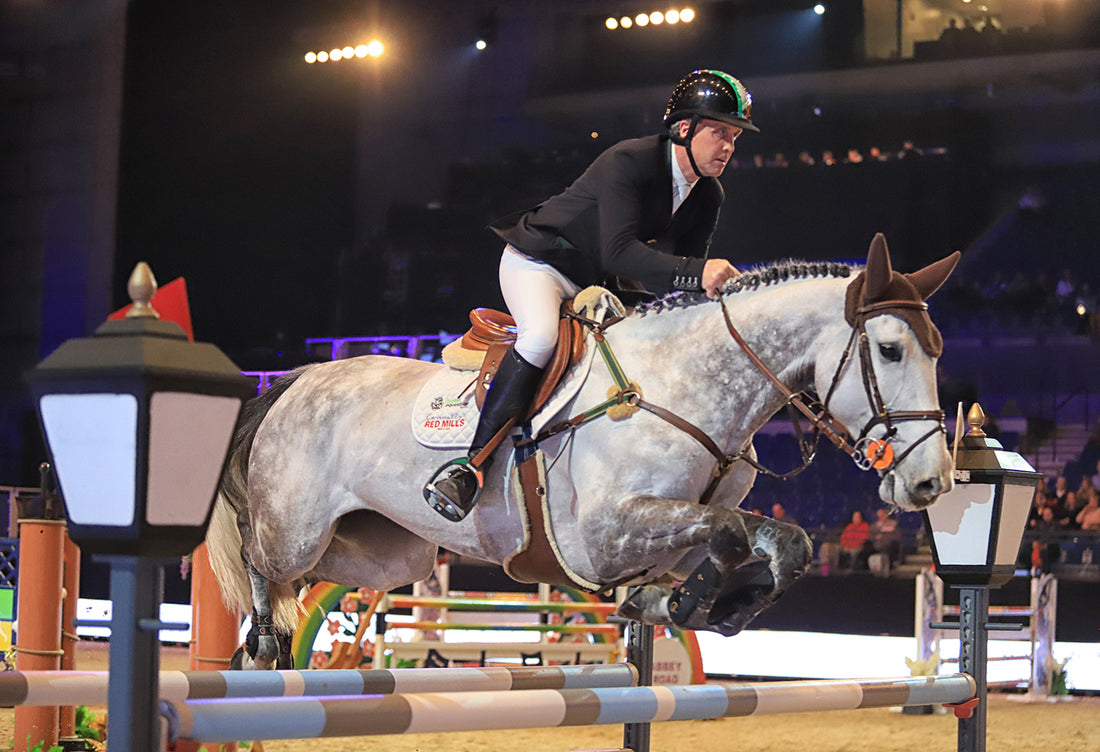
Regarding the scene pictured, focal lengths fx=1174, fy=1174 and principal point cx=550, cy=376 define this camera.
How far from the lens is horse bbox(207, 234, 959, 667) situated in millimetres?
2230

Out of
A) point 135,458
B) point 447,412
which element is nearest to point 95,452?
point 135,458

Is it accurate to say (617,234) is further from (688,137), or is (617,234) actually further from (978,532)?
(978,532)

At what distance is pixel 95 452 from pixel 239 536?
1.89 m

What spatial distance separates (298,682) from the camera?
2.40m

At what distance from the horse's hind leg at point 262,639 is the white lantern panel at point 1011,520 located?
1.81 meters

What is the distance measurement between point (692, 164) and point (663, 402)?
539 mm

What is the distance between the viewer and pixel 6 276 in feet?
37.1

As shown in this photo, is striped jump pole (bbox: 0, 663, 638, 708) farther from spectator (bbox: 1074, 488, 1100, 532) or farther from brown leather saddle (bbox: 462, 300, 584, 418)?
spectator (bbox: 1074, 488, 1100, 532)

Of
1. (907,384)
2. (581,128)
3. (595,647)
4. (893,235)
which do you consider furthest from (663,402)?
(581,128)

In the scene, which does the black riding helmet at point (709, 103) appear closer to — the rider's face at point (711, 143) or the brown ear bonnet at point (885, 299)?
the rider's face at point (711, 143)

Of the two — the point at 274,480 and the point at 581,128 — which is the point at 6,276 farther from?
the point at 274,480

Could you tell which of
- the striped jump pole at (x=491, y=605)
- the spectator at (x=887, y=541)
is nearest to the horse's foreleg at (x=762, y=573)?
the striped jump pole at (x=491, y=605)

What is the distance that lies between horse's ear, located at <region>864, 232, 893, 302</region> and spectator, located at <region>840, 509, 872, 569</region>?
7.54 metres

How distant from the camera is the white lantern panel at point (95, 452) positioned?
1.34 metres
